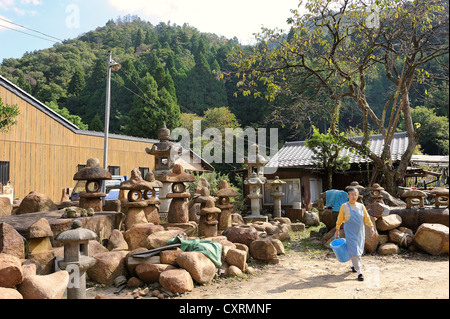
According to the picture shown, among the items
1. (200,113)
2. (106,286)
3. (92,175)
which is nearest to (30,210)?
(92,175)

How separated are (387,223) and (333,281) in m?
2.85

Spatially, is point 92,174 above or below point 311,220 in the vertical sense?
above

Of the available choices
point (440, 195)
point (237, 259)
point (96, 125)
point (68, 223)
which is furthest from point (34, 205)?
point (96, 125)

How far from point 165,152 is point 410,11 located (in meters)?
8.42

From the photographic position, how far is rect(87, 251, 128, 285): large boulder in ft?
20.0

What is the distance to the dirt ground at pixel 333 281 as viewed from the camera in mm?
5315

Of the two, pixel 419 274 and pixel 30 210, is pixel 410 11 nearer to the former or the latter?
pixel 419 274

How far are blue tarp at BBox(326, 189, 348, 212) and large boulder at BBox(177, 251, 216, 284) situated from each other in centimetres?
450

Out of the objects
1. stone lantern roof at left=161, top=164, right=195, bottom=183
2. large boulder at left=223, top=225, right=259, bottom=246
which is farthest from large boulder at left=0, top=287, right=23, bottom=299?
stone lantern roof at left=161, top=164, right=195, bottom=183

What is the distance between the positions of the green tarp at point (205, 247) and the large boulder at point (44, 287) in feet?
7.36

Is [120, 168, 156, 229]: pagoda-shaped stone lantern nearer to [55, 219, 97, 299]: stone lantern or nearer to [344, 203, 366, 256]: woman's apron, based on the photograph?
[55, 219, 97, 299]: stone lantern

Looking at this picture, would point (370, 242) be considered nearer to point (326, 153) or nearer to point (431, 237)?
point (431, 237)

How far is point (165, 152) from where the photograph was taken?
496 inches

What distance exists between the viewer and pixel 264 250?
24.6 feet
